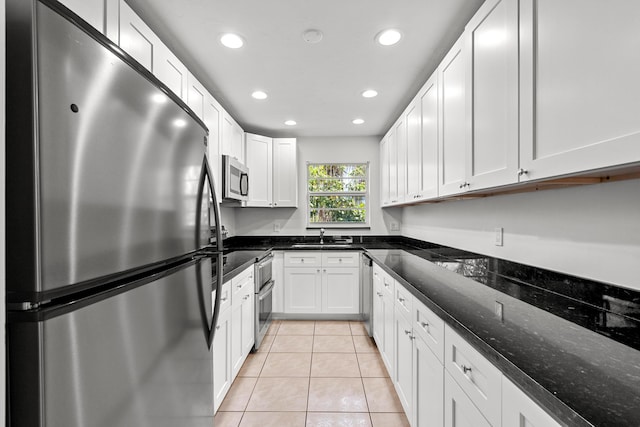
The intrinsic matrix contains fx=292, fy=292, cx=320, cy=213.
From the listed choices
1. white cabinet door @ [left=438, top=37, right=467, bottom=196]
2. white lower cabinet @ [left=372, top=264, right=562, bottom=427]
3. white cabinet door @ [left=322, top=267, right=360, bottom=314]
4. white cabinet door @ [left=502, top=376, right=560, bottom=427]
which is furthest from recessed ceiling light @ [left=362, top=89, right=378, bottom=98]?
white cabinet door @ [left=502, top=376, right=560, bottom=427]

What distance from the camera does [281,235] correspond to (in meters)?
4.25

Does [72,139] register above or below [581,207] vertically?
above

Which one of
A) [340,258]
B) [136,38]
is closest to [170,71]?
[136,38]

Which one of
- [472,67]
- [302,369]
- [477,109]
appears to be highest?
[472,67]

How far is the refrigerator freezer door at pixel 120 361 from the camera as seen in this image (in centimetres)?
47

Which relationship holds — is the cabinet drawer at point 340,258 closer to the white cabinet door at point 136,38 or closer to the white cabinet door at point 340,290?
the white cabinet door at point 340,290

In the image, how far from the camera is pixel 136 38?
1.47 metres

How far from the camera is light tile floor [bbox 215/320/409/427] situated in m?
1.85

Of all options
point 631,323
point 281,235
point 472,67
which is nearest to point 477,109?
point 472,67

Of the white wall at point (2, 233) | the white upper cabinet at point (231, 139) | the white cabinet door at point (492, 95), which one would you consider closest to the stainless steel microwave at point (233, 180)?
the white upper cabinet at point (231, 139)

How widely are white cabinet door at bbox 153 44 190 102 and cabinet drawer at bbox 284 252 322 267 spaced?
2128 millimetres

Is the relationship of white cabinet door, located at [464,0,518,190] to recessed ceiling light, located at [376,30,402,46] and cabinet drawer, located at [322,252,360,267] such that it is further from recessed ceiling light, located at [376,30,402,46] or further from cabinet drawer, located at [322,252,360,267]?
cabinet drawer, located at [322,252,360,267]

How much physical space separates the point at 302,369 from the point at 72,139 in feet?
7.93

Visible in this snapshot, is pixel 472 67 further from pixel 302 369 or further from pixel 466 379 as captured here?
pixel 302 369
